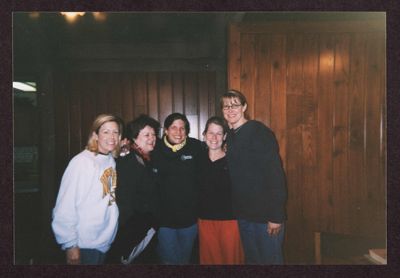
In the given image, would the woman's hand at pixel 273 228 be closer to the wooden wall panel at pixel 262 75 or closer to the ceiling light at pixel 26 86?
the wooden wall panel at pixel 262 75

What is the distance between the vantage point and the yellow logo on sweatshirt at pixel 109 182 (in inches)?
61.1

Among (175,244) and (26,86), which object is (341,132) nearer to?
(175,244)

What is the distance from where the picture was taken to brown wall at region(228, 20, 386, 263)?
79.4 inches

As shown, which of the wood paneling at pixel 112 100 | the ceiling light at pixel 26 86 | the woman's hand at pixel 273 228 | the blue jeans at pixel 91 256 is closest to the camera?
the blue jeans at pixel 91 256

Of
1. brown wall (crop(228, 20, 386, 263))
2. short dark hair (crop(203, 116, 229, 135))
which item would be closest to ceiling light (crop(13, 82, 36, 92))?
short dark hair (crop(203, 116, 229, 135))

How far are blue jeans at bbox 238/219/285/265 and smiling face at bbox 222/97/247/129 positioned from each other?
0.63 metres

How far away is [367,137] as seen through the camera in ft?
6.75

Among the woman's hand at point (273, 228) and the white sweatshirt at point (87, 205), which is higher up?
the white sweatshirt at point (87, 205)

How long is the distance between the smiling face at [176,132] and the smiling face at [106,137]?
34 cm

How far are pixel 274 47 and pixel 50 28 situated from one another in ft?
5.89

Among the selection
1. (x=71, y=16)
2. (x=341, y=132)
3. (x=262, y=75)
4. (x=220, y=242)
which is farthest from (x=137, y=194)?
(x=341, y=132)

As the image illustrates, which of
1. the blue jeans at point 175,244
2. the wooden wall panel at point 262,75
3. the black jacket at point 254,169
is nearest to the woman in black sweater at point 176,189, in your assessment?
the blue jeans at point 175,244

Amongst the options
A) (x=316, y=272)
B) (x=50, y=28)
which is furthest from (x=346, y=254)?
(x=50, y=28)

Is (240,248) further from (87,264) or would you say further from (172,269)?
(87,264)
